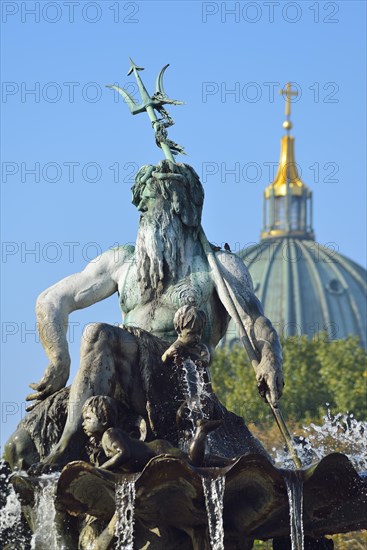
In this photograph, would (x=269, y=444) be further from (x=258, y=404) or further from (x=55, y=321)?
(x=55, y=321)

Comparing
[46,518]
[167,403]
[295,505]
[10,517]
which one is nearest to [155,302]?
[167,403]

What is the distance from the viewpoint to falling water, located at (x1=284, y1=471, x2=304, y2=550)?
18.2 m

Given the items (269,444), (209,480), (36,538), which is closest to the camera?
(209,480)

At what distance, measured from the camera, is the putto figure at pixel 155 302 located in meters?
19.2

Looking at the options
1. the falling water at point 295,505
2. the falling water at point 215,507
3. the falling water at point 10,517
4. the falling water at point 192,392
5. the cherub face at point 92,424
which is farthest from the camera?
the falling water at point 10,517

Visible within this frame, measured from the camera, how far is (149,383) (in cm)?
1919

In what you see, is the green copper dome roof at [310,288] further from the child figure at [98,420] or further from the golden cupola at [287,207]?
the child figure at [98,420]

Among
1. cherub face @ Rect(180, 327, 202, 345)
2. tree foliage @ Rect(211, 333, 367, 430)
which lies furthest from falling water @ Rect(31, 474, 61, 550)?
tree foliage @ Rect(211, 333, 367, 430)

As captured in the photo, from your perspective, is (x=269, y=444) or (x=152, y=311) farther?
(x=269, y=444)

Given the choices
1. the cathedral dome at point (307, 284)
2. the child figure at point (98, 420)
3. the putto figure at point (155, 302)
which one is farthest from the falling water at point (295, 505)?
the cathedral dome at point (307, 284)

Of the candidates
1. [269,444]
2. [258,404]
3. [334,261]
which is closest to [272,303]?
[334,261]

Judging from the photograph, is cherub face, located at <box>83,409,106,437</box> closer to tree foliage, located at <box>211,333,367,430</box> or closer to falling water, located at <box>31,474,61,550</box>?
falling water, located at <box>31,474,61,550</box>

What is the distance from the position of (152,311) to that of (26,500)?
237cm

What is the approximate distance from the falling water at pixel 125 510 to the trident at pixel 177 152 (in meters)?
1.81
